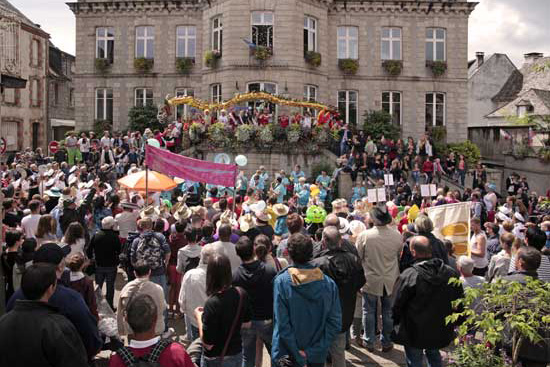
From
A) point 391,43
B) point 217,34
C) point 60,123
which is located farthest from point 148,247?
point 60,123

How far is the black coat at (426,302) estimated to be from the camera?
20.0ft

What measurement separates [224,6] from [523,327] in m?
25.6

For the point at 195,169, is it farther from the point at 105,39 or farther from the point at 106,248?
the point at 105,39

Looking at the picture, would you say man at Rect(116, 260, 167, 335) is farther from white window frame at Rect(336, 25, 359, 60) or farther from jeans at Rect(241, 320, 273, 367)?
white window frame at Rect(336, 25, 359, 60)

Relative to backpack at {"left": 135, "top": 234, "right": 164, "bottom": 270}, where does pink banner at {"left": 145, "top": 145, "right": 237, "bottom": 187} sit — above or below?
above

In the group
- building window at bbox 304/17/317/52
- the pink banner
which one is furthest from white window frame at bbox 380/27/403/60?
the pink banner

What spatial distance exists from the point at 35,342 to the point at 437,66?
30545 mm

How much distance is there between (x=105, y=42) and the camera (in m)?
33.0

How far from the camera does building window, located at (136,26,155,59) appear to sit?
3253cm

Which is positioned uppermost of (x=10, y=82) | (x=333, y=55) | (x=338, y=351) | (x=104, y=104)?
(x=333, y=55)

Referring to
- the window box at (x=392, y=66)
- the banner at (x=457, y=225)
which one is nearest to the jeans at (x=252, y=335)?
the banner at (x=457, y=225)

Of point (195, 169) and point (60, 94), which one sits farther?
point (60, 94)

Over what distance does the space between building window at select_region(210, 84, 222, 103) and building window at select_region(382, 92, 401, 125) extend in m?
9.28

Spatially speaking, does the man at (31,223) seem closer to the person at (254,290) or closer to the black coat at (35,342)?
the person at (254,290)
